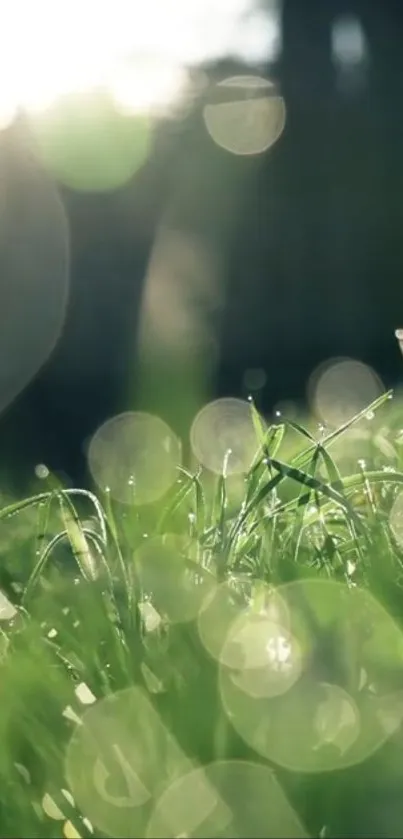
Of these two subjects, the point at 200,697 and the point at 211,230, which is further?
the point at 211,230

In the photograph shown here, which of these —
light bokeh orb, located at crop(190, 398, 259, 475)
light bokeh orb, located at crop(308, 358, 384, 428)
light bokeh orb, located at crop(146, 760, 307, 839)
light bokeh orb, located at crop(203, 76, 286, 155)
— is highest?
light bokeh orb, located at crop(203, 76, 286, 155)

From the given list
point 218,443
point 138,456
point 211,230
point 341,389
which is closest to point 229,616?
point 138,456

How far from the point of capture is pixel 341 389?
9.89ft

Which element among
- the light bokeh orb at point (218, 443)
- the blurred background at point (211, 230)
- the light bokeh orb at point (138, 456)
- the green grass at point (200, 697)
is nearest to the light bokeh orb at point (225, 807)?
the green grass at point (200, 697)

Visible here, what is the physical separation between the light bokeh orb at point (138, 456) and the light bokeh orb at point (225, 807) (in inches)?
17.2

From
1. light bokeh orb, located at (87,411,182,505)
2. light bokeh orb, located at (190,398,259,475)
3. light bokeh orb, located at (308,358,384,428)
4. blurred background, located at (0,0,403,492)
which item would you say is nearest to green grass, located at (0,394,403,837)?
light bokeh orb, located at (87,411,182,505)

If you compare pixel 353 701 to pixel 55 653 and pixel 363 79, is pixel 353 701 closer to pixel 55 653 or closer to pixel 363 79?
pixel 55 653

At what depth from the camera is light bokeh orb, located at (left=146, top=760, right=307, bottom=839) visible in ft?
1.64

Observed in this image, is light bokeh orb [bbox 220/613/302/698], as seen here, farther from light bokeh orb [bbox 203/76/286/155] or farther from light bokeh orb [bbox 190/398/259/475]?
light bokeh orb [bbox 203/76/286/155]

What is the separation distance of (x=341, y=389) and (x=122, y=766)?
8.29ft

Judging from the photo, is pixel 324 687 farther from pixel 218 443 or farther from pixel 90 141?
pixel 90 141

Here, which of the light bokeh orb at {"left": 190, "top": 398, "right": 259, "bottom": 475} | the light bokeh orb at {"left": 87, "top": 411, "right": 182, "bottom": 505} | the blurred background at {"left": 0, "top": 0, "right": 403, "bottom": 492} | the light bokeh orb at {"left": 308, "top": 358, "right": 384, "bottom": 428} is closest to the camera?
the light bokeh orb at {"left": 87, "top": 411, "right": 182, "bottom": 505}

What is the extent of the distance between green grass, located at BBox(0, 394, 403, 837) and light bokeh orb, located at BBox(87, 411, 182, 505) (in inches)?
10.9

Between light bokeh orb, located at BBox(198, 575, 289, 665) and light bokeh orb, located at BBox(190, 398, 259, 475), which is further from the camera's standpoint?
light bokeh orb, located at BBox(190, 398, 259, 475)
